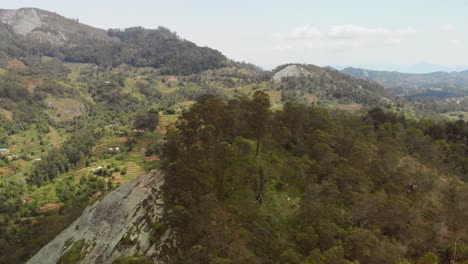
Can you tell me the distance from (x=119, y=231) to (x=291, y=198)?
15772 mm

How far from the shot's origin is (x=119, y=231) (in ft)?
91.8

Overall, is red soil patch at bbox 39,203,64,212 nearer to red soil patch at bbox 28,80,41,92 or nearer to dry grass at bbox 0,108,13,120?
dry grass at bbox 0,108,13,120

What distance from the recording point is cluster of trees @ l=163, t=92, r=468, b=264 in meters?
20.5

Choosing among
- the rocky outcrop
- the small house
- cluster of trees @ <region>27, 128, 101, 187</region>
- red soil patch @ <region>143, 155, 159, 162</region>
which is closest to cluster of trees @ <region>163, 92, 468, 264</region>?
the rocky outcrop

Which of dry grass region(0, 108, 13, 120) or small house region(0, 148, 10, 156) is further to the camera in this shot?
dry grass region(0, 108, 13, 120)

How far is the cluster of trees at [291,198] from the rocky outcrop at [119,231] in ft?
7.48

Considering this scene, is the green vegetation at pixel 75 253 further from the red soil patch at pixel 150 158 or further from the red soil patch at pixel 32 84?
the red soil patch at pixel 32 84

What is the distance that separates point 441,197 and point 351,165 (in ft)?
30.9

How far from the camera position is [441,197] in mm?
33594

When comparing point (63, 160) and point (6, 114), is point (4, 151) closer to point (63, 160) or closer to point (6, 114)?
point (63, 160)

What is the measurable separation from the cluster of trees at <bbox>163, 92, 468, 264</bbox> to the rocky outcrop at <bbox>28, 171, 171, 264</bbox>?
2.28 meters

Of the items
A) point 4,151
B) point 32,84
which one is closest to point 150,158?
point 4,151

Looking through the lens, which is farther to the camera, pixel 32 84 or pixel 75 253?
pixel 32 84

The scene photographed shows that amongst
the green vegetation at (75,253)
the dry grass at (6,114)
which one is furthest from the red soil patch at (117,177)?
the dry grass at (6,114)
